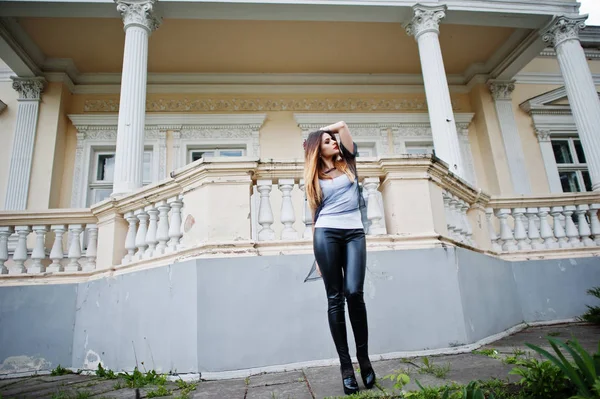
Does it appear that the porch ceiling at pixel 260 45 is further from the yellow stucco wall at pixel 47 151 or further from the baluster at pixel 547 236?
the baluster at pixel 547 236

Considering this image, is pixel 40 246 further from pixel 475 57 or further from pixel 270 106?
pixel 475 57

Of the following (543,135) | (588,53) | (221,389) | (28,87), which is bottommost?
(221,389)

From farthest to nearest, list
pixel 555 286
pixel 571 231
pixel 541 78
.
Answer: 1. pixel 541 78
2. pixel 571 231
3. pixel 555 286

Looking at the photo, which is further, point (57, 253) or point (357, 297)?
point (57, 253)

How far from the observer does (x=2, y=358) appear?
13.7 ft

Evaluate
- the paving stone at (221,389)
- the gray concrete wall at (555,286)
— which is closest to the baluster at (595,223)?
the gray concrete wall at (555,286)

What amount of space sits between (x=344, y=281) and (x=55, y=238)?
381 centimetres

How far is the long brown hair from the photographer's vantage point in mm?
2498

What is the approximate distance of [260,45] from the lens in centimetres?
836

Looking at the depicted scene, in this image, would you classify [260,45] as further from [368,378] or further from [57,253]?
[368,378]

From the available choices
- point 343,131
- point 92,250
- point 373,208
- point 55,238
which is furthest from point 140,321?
point 343,131

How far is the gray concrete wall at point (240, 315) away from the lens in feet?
10.5

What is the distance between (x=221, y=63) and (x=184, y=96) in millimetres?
1111

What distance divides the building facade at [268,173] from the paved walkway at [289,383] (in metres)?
0.28
